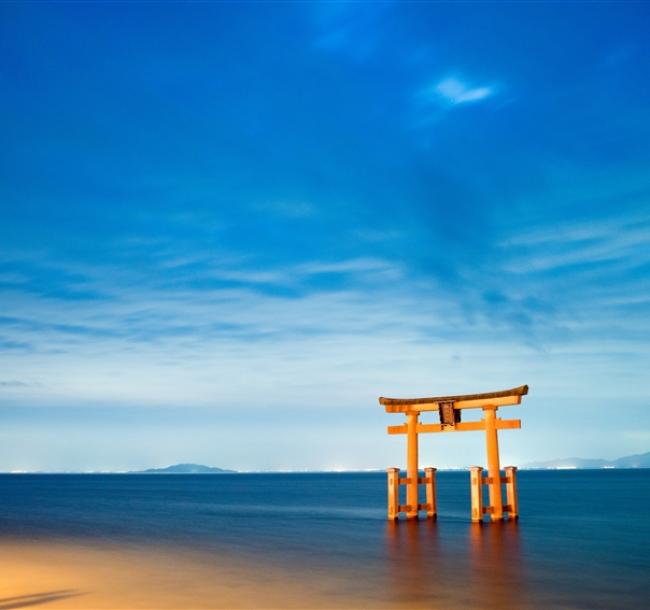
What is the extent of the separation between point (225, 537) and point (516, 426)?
11782 millimetres

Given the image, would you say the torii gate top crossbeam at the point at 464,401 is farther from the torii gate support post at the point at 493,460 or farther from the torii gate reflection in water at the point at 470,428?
the torii gate support post at the point at 493,460

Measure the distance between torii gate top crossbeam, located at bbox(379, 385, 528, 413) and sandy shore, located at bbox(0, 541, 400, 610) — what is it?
31.7 feet

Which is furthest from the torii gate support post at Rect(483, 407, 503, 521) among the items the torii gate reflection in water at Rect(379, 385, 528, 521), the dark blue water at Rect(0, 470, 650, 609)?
the dark blue water at Rect(0, 470, 650, 609)

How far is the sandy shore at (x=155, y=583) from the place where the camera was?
44.5 ft

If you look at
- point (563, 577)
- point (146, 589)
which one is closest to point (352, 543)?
point (563, 577)

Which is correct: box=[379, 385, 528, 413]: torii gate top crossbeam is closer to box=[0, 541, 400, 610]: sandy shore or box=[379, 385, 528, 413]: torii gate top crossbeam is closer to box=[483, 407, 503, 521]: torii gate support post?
box=[483, 407, 503, 521]: torii gate support post

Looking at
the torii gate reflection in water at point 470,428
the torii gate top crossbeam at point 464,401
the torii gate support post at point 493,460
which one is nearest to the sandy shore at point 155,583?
the torii gate reflection in water at point 470,428

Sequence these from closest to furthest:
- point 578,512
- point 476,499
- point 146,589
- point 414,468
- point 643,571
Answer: point 146,589 < point 643,571 < point 476,499 < point 414,468 < point 578,512

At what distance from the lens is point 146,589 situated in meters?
14.9

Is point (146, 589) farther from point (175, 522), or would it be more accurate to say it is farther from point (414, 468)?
point (175, 522)

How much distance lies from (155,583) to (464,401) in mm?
14040

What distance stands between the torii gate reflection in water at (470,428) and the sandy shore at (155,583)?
939 centimetres

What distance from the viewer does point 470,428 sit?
26203 millimetres

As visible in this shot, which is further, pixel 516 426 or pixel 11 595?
pixel 516 426
